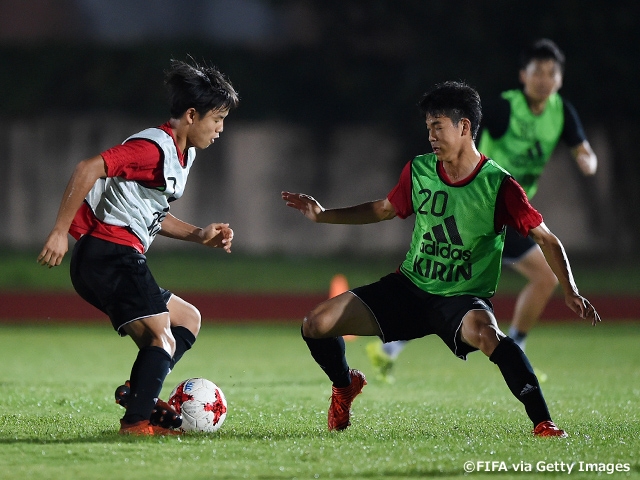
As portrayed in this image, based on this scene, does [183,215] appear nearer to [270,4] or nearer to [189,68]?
[270,4]

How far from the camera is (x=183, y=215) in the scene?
1894 cm

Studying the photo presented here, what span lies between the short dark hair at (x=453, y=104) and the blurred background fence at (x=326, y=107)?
1315 centimetres

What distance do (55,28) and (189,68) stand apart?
1776cm

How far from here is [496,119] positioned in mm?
8148

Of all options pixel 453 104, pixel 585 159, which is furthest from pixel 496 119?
pixel 453 104

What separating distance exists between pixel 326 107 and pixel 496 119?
1223cm

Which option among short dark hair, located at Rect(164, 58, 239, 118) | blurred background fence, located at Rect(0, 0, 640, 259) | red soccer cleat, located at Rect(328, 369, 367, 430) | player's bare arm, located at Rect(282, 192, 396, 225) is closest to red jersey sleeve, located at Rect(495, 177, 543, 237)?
player's bare arm, located at Rect(282, 192, 396, 225)

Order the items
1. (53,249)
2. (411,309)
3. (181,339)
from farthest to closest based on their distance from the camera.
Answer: (181,339), (411,309), (53,249)

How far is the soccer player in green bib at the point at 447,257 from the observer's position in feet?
17.4

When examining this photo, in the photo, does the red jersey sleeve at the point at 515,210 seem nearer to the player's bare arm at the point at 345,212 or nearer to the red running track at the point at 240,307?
the player's bare arm at the point at 345,212

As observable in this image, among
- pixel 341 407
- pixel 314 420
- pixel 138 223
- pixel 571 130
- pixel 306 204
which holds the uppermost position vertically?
pixel 571 130

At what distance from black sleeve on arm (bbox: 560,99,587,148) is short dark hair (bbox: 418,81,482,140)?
3.00 meters

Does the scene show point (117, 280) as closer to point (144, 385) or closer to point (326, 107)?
point (144, 385)

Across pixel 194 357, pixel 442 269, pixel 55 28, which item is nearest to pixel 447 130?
pixel 442 269
